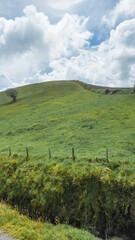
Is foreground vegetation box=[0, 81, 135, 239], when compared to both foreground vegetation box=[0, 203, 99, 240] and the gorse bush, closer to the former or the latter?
the gorse bush

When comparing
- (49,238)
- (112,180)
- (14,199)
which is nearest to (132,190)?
(112,180)

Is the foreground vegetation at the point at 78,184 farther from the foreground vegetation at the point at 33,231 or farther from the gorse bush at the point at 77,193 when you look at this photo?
the foreground vegetation at the point at 33,231

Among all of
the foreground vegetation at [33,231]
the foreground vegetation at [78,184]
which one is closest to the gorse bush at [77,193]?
the foreground vegetation at [78,184]

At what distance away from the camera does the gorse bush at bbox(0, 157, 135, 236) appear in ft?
39.3

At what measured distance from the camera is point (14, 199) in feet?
51.0

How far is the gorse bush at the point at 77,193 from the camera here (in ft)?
39.3

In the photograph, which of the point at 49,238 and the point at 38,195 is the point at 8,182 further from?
the point at 49,238

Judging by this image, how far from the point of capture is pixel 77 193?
13.5 meters

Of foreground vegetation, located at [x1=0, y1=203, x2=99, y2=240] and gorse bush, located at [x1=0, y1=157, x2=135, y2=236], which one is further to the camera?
gorse bush, located at [x1=0, y1=157, x2=135, y2=236]

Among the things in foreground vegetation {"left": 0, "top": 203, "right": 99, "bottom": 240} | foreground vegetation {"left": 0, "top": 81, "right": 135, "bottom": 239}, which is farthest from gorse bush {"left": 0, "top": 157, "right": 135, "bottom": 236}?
foreground vegetation {"left": 0, "top": 203, "right": 99, "bottom": 240}

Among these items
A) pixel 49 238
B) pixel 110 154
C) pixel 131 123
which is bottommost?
pixel 49 238

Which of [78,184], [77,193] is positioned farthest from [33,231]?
[78,184]

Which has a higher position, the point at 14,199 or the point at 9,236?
the point at 9,236

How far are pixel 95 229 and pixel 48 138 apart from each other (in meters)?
17.3
